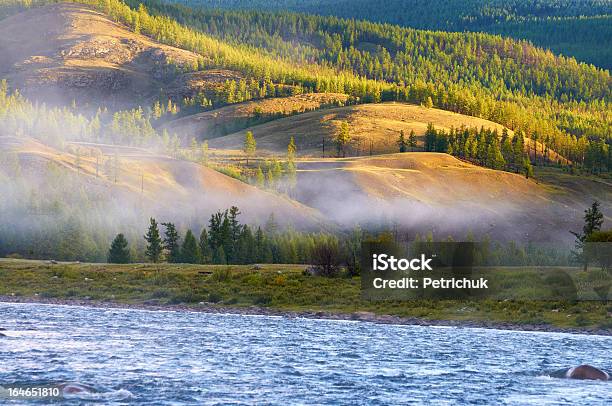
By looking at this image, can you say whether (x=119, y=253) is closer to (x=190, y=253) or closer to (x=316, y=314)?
(x=190, y=253)

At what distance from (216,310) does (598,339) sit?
39728mm

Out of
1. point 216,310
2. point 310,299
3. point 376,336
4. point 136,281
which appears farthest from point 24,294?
point 376,336

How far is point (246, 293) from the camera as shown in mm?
115062

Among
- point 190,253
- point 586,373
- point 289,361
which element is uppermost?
point 190,253

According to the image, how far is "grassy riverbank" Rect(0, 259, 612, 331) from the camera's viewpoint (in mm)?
97688

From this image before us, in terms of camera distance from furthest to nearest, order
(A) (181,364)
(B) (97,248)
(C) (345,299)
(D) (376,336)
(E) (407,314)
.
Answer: (B) (97,248) → (C) (345,299) → (E) (407,314) → (D) (376,336) → (A) (181,364)

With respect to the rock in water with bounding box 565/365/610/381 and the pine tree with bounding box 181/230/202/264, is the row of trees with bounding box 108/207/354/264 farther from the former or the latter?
the rock in water with bounding box 565/365/610/381

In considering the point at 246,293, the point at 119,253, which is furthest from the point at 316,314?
the point at 119,253

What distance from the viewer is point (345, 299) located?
4304 inches

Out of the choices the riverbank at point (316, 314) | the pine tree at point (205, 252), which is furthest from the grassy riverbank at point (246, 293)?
the pine tree at point (205, 252)

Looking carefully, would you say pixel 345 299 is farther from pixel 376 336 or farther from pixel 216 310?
pixel 376 336

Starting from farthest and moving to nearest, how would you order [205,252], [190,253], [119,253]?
[205,252] → [190,253] → [119,253]

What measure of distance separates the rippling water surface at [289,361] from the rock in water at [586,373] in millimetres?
1050

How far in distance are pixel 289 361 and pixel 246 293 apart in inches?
2101
